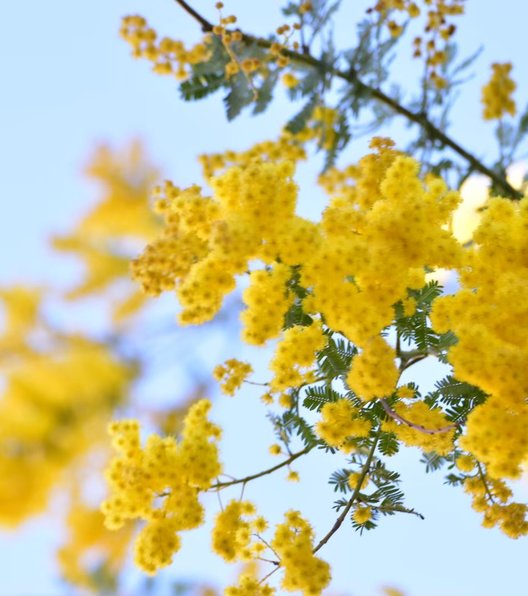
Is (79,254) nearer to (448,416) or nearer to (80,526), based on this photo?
(80,526)

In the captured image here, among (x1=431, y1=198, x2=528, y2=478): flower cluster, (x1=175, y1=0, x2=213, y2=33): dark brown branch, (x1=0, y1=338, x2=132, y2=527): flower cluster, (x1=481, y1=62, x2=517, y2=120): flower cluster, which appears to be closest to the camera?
(x1=431, y1=198, x2=528, y2=478): flower cluster

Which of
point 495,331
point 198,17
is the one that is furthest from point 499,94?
point 495,331

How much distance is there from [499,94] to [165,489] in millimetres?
1899

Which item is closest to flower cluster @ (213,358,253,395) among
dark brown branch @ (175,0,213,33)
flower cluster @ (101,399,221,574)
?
flower cluster @ (101,399,221,574)

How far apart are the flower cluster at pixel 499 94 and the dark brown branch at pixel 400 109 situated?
1.02ft

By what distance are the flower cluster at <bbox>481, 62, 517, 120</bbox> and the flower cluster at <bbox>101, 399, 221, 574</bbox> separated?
5.79 ft

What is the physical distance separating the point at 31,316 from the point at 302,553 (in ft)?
9.57

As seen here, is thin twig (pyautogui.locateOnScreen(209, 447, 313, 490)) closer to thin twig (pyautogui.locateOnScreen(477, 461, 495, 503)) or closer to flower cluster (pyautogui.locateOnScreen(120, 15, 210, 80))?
thin twig (pyautogui.locateOnScreen(477, 461, 495, 503))

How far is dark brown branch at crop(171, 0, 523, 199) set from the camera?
2145 millimetres

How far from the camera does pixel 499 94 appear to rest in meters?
2.49

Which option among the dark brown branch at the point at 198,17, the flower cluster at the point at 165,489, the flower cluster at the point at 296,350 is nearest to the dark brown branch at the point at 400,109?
the dark brown branch at the point at 198,17

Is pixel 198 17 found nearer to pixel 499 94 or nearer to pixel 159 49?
pixel 159 49

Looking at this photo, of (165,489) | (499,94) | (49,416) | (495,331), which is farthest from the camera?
(49,416)

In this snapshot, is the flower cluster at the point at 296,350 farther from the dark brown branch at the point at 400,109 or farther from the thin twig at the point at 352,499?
the dark brown branch at the point at 400,109
